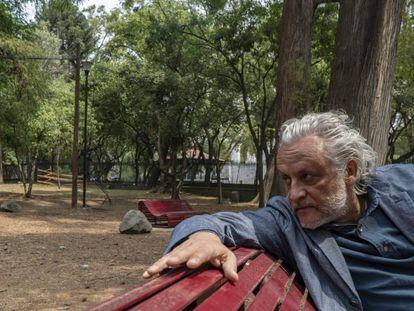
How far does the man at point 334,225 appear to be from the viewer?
2209 mm

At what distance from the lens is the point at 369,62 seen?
4793 mm

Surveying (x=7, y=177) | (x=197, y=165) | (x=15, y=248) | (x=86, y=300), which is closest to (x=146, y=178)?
(x=197, y=165)

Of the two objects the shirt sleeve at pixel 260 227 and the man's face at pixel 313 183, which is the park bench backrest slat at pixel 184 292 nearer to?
the shirt sleeve at pixel 260 227

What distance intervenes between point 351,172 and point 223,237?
0.66 metres

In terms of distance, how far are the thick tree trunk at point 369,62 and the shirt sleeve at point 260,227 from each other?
8.78 ft

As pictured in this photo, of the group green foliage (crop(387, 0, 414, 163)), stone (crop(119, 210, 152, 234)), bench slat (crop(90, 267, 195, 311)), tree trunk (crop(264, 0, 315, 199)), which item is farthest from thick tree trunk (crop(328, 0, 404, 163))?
green foliage (crop(387, 0, 414, 163))

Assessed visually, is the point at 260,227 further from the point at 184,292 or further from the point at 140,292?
the point at 140,292

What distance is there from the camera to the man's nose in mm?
2236

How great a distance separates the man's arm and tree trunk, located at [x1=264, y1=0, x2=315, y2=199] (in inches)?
197

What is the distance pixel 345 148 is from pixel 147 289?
119cm

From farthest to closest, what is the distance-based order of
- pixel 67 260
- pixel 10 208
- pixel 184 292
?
pixel 10 208 → pixel 67 260 → pixel 184 292

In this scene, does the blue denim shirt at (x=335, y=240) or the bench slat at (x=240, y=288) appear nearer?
the bench slat at (x=240, y=288)

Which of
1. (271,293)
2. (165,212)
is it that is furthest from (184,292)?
(165,212)

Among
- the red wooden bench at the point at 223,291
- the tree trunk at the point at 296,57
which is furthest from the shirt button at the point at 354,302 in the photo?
the tree trunk at the point at 296,57
